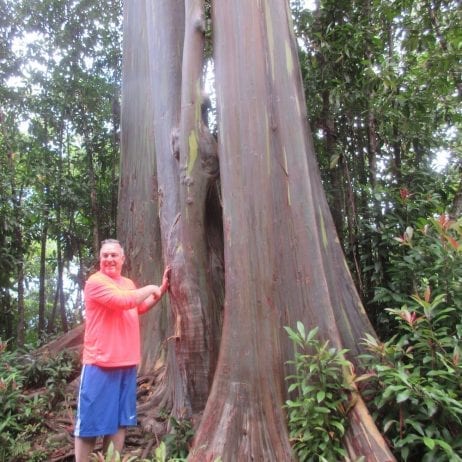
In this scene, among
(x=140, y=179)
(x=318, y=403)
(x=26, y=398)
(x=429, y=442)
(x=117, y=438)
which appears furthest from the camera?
(x=140, y=179)

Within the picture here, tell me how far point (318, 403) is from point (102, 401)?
152 centimetres

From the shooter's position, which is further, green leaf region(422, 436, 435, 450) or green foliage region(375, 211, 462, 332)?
green foliage region(375, 211, 462, 332)

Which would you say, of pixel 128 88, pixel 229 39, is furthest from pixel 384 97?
pixel 128 88

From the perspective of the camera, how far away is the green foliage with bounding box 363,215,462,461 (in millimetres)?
2602

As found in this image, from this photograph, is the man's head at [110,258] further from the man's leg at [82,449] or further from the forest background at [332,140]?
the forest background at [332,140]

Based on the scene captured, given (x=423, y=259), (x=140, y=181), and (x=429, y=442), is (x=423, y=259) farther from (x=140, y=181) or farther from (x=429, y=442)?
(x=140, y=181)

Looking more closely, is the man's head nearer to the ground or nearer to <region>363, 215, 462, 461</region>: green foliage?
the ground

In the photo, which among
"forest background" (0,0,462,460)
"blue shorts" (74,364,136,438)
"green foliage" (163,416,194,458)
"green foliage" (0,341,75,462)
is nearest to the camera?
"blue shorts" (74,364,136,438)

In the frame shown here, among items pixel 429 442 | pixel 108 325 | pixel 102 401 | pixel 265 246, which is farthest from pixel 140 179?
pixel 429 442

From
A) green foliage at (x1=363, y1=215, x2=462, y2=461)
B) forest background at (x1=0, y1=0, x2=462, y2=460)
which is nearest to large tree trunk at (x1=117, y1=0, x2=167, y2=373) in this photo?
forest background at (x1=0, y1=0, x2=462, y2=460)

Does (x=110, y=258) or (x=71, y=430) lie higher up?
(x=110, y=258)

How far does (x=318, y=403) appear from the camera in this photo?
284 cm

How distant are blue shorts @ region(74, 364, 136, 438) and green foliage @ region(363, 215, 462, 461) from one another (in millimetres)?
1717

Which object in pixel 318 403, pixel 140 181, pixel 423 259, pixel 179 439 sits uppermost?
pixel 140 181
